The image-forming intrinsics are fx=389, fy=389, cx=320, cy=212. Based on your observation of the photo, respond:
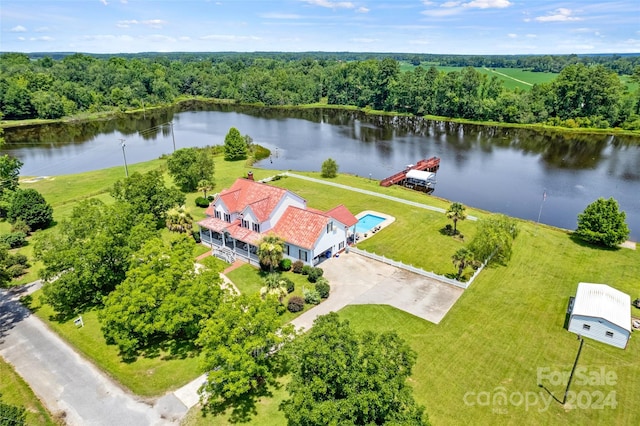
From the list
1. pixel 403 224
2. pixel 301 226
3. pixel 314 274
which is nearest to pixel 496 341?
pixel 314 274

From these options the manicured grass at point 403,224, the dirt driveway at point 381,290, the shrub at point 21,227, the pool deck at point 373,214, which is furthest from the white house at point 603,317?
the shrub at point 21,227

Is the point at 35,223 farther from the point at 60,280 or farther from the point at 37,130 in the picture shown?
the point at 37,130

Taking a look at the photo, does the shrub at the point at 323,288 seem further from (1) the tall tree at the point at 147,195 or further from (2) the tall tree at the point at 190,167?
(2) the tall tree at the point at 190,167

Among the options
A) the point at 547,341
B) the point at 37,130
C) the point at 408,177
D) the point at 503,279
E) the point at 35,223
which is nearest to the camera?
the point at 547,341

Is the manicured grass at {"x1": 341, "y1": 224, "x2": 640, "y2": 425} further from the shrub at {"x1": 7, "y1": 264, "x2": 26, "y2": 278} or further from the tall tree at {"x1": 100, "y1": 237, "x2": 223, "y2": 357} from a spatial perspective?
the shrub at {"x1": 7, "y1": 264, "x2": 26, "y2": 278}

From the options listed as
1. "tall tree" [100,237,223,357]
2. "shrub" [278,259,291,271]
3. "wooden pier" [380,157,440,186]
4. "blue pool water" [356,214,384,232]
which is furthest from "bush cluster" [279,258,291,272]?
"wooden pier" [380,157,440,186]

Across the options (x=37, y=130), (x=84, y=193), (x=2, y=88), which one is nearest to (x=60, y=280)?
(x=84, y=193)
